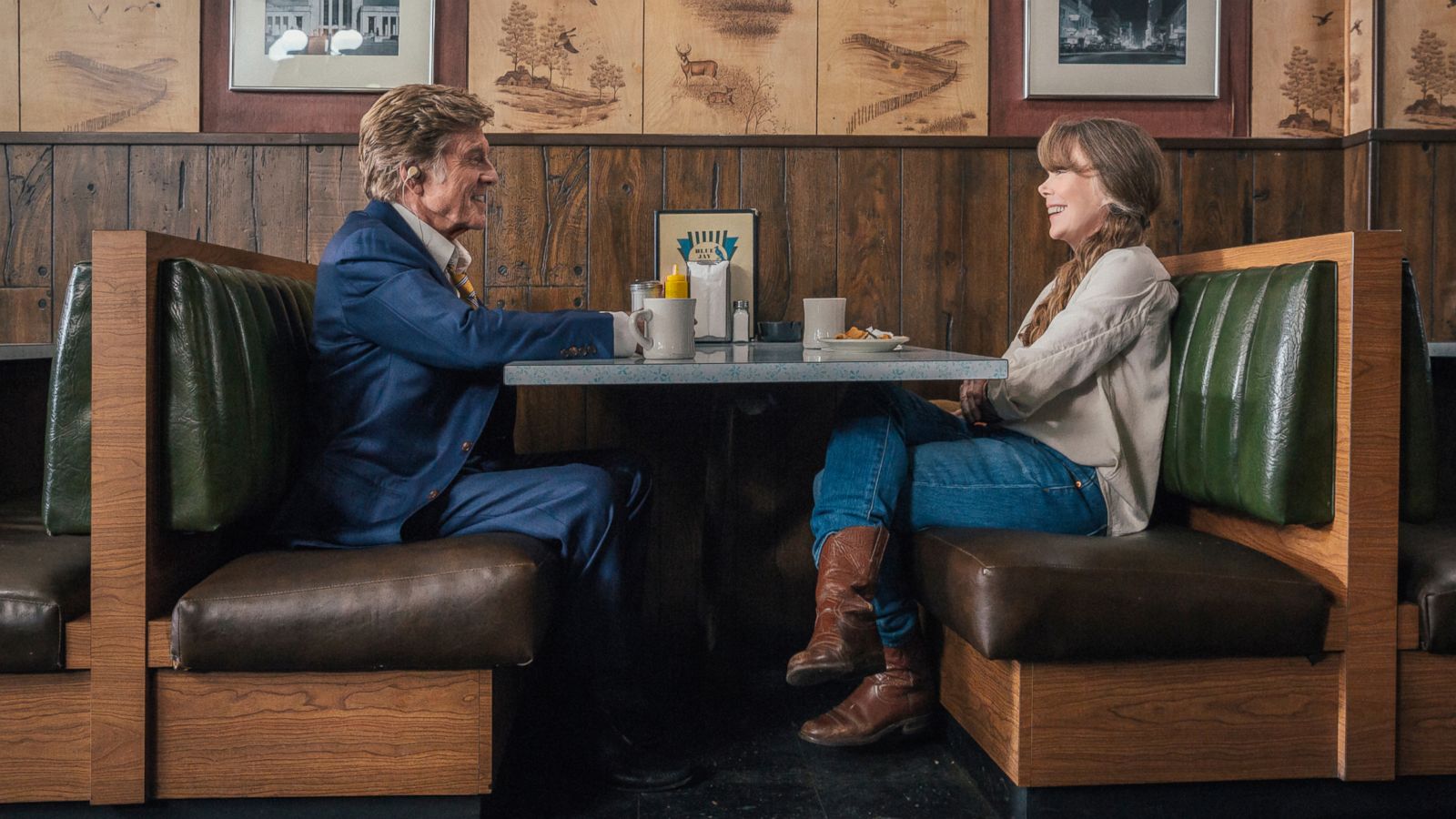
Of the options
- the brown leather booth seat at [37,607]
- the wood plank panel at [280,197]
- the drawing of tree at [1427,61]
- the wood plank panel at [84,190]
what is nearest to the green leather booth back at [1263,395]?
the drawing of tree at [1427,61]

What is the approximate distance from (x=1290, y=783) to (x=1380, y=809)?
0.16m

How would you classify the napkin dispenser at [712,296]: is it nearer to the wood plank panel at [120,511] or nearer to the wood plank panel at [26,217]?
the wood plank panel at [120,511]

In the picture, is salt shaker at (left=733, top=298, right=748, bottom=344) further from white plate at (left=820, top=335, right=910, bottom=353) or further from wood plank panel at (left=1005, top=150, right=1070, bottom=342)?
wood plank panel at (left=1005, top=150, right=1070, bottom=342)

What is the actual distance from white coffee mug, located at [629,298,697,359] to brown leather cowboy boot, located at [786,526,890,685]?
456mm

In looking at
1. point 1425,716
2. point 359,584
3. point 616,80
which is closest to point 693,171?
point 616,80

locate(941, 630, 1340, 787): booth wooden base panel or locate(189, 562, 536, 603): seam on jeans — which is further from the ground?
locate(189, 562, 536, 603): seam on jeans

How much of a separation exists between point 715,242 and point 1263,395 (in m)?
1.43

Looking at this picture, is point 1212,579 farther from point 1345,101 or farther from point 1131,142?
point 1345,101

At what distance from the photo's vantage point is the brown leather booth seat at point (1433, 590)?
170cm

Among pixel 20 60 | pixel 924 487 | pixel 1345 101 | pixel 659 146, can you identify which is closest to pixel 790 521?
pixel 924 487

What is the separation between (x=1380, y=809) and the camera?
5.74 feet

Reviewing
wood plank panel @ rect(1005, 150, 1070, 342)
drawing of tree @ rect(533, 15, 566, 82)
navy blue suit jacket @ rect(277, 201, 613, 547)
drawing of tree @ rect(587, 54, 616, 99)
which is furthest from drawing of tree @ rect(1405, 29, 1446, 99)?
navy blue suit jacket @ rect(277, 201, 613, 547)

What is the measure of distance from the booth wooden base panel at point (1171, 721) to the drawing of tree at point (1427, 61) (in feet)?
6.01

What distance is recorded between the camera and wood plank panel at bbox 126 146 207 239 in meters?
2.68
